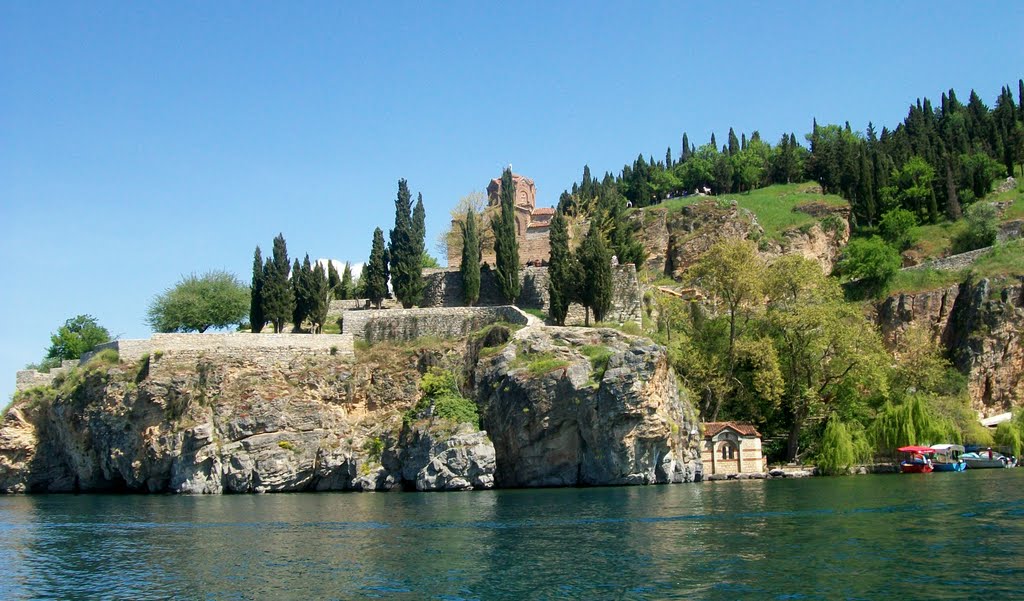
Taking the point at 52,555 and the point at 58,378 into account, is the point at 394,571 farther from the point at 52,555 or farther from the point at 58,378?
the point at 58,378

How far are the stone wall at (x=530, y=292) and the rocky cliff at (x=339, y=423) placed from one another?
637 centimetres

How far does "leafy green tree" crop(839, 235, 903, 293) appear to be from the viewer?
63.3m

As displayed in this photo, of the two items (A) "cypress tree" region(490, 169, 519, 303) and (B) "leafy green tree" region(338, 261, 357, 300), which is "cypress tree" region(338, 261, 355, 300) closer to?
(B) "leafy green tree" region(338, 261, 357, 300)

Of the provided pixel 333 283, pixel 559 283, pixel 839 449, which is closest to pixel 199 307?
pixel 333 283

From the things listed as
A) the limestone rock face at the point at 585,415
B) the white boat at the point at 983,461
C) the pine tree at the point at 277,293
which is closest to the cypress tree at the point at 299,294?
the pine tree at the point at 277,293

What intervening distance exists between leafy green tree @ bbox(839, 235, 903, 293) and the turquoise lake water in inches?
1038

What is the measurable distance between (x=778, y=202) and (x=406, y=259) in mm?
35441

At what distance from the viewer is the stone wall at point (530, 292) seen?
5647 centimetres

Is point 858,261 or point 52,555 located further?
point 858,261

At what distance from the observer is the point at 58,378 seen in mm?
55125

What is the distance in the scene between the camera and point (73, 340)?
244ft

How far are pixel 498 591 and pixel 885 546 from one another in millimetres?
9817

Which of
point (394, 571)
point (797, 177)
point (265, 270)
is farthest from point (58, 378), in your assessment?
point (797, 177)

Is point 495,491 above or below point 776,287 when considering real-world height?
below
